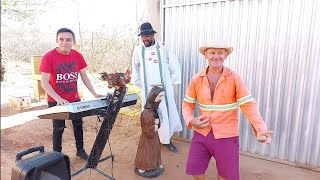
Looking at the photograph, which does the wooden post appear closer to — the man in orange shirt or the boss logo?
the boss logo

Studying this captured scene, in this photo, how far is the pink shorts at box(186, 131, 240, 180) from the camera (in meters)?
2.54

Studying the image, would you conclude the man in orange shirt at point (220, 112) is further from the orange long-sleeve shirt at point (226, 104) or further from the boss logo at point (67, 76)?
the boss logo at point (67, 76)

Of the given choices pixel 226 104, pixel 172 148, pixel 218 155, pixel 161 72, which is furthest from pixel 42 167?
pixel 172 148

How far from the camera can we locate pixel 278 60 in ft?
12.9

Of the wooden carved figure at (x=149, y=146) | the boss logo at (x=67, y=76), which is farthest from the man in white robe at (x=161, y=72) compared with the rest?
the boss logo at (x=67, y=76)

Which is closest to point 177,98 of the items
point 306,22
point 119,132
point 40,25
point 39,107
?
point 119,132

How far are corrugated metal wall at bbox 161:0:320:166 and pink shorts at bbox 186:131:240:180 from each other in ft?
5.87

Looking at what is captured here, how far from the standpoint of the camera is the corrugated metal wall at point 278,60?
3732 mm

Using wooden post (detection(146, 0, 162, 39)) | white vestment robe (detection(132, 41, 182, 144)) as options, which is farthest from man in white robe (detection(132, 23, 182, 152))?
wooden post (detection(146, 0, 162, 39))

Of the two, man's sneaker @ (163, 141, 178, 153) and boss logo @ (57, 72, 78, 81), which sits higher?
boss logo @ (57, 72, 78, 81)

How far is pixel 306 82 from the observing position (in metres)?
3.79

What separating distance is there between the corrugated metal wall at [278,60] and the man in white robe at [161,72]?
2.55 feet

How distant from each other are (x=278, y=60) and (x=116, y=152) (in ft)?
9.68

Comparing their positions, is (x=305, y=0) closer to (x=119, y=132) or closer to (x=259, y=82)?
(x=259, y=82)
